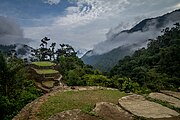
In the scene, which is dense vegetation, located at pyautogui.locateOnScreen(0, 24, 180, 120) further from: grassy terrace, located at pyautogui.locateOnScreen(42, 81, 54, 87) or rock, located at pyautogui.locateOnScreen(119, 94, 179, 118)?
rock, located at pyautogui.locateOnScreen(119, 94, 179, 118)

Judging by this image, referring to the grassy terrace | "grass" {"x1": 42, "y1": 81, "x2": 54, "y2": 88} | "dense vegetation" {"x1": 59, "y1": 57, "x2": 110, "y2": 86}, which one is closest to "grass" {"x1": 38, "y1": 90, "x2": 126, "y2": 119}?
"dense vegetation" {"x1": 59, "y1": 57, "x2": 110, "y2": 86}

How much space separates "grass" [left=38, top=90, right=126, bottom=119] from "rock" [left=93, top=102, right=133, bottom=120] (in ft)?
1.01

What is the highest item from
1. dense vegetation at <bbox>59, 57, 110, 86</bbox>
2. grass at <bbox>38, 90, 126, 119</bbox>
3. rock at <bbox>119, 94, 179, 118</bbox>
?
dense vegetation at <bbox>59, 57, 110, 86</bbox>

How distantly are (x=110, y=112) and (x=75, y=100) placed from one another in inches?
70.2

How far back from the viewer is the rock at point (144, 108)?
8.73m

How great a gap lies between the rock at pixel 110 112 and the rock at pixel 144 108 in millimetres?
321

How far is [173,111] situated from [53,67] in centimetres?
2350

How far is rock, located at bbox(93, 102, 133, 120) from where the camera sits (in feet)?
26.9

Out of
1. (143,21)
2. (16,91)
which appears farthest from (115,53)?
(16,91)

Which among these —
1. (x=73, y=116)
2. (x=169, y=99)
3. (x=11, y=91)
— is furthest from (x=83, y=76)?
(x=73, y=116)

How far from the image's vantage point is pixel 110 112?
8547mm

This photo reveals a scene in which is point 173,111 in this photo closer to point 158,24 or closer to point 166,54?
point 166,54

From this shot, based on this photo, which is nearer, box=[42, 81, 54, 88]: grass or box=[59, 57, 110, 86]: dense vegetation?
box=[59, 57, 110, 86]: dense vegetation

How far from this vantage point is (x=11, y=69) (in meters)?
17.0
